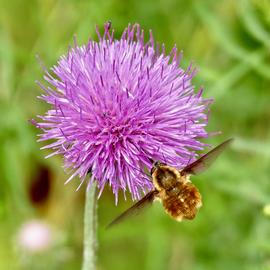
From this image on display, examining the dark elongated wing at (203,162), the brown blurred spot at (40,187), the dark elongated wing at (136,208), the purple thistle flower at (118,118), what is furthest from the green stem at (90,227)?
the brown blurred spot at (40,187)

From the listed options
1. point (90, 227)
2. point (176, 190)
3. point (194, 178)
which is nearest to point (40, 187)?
point (194, 178)

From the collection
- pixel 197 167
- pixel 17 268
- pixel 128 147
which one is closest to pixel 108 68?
pixel 128 147

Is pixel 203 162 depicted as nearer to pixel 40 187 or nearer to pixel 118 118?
pixel 118 118

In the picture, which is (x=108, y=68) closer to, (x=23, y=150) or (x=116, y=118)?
(x=116, y=118)

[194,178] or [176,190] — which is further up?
[176,190]

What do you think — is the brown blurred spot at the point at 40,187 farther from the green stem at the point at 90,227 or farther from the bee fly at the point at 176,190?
the bee fly at the point at 176,190

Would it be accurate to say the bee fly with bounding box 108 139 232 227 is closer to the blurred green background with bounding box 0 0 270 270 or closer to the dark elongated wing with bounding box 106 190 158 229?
the dark elongated wing with bounding box 106 190 158 229

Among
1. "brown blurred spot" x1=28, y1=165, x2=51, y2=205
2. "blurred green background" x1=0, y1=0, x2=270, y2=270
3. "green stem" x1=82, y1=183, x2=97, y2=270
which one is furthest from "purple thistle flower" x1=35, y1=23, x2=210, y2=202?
"brown blurred spot" x1=28, y1=165, x2=51, y2=205
